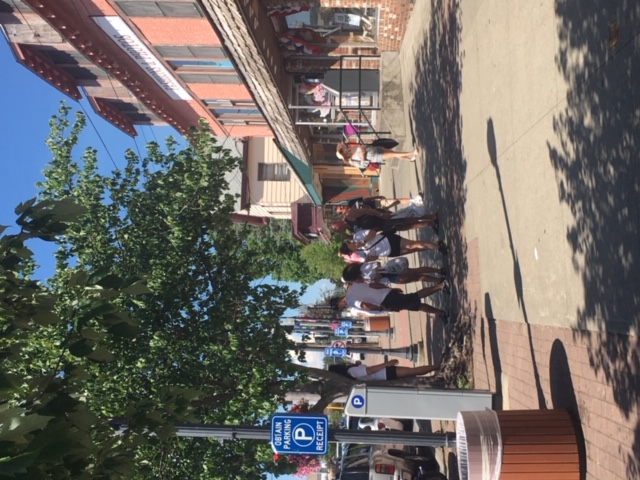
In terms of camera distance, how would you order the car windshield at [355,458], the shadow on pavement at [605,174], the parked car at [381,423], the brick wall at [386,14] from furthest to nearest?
1. the parked car at [381,423]
2. the car windshield at [355,458]
3. the brick wall at [386,14]
4. the shadow on pavement at [605,174]

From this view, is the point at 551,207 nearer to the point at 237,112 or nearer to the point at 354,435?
the point at 354,435

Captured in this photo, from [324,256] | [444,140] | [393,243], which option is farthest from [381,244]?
[324,256]

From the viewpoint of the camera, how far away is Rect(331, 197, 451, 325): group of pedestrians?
11.1 meters

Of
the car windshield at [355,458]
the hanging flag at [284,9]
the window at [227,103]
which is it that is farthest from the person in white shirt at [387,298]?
the window at [227,103]

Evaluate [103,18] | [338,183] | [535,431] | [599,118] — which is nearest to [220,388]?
[535,431]

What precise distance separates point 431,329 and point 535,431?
7.75 m

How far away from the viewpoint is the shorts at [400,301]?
10.9m

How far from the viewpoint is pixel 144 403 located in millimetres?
5535

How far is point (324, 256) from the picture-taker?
111ft

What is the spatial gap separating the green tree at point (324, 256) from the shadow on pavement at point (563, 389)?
2528 cm

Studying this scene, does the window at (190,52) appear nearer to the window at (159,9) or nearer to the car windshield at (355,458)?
the window at (159,9)

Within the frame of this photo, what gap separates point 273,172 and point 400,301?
20757 millimetres

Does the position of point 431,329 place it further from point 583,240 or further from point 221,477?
point 583,240

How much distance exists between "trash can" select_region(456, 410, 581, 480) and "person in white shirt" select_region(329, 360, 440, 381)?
16.2 ft
